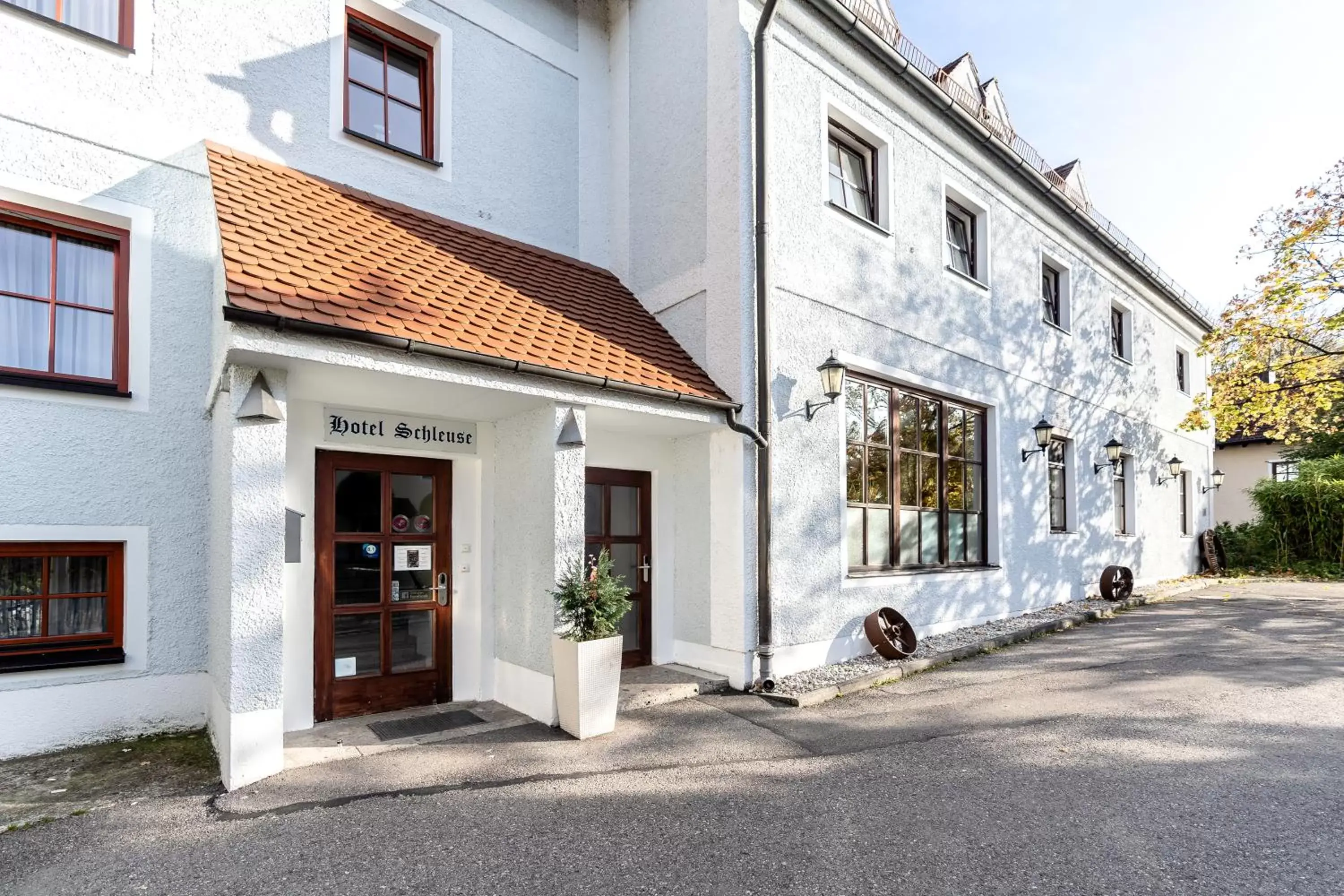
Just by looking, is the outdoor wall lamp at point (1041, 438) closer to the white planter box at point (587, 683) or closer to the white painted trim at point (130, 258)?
the white planter box at point (587, 683)

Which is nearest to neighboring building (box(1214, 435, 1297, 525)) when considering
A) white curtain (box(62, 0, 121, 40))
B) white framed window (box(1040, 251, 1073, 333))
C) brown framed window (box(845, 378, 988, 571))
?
white framed window (box(1040, 251, 1073, 333))

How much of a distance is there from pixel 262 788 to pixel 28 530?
102 inches

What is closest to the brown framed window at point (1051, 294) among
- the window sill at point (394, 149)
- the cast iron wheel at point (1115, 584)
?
the cast iron wheel at point (1115, 584)

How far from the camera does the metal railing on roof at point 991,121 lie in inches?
352

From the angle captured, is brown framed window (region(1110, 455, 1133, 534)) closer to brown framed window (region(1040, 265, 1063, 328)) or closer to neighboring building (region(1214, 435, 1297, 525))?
brown framed window (region(1040, 265, 1063, 328))

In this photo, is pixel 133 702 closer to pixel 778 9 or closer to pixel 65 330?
pixel 65 330

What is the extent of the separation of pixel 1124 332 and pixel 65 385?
16939 mm

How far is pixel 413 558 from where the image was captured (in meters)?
6.36

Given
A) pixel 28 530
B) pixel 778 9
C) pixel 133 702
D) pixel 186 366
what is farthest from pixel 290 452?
pixel 778 9

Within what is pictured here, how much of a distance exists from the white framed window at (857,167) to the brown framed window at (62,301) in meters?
6.64

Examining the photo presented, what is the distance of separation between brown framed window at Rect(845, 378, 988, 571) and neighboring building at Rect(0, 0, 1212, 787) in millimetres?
62

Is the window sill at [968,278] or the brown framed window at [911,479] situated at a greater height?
the window sill at [968,278]

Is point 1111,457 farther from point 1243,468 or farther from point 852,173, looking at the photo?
point 1243,468

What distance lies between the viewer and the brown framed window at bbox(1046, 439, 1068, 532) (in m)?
12.4
